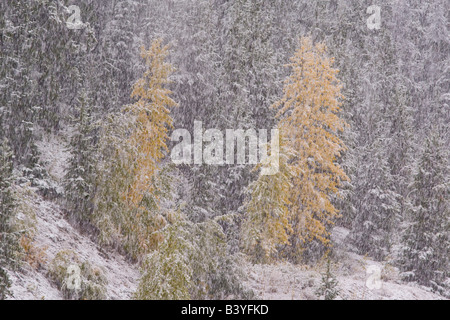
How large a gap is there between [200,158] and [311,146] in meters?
5.77

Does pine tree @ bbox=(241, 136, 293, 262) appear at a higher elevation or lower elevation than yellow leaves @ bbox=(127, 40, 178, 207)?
lower

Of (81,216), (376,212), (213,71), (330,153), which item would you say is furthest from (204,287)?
(213,71)

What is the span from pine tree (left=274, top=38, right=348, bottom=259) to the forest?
0.31 feet

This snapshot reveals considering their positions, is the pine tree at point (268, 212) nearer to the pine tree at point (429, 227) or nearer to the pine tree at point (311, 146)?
the pine tree at point (311, 146)

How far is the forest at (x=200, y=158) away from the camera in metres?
13.1

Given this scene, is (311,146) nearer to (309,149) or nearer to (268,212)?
(309,149)

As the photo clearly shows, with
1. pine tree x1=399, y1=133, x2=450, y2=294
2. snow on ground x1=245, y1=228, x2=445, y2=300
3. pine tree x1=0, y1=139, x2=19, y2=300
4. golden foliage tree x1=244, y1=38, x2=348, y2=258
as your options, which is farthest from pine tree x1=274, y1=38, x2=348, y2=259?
pine tree x1=0, y1=139, x2=19, y2=300

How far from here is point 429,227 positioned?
21156mm

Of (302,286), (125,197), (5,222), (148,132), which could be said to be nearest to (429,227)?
(302,286)

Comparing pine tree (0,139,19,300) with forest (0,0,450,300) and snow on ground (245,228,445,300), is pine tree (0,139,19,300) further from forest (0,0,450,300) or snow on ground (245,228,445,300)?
snow on ground (245,228,445,300)

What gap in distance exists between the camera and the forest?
516 inches

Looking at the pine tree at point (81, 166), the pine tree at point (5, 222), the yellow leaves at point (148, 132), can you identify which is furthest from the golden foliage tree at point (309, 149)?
the pine tree at point (5, 222)

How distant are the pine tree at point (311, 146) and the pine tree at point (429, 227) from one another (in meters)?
3.99

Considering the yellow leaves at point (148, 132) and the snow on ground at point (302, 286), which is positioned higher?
the yellow leaves at point (148, 132)
